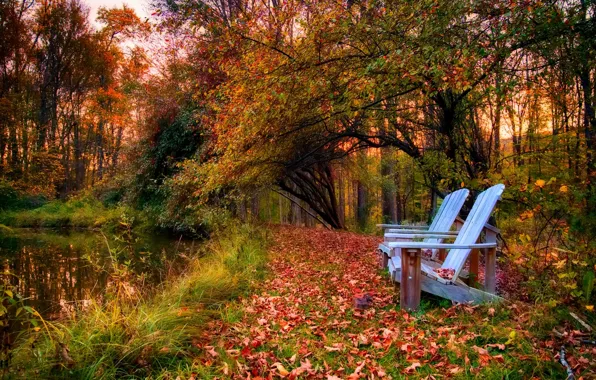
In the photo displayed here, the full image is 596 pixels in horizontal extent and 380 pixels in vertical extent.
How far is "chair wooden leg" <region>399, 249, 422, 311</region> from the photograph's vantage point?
12.3ft

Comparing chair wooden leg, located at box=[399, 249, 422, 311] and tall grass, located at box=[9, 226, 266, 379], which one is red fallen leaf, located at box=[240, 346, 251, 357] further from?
chair wooden leg, located at box=[399, 249, 422, 311]

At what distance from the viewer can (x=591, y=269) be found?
2748mm

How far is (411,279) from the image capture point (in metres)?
3.77

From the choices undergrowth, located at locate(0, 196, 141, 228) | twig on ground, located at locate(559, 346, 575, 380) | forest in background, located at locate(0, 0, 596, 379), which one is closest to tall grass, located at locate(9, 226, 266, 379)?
forest in background, located at locate(0, 0, 596, 379)

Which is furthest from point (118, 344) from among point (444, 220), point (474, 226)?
point (444, 220)

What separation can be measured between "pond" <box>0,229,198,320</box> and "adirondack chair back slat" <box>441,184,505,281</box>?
3320 millimetres

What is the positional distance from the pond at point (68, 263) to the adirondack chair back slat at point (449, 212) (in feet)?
12.7

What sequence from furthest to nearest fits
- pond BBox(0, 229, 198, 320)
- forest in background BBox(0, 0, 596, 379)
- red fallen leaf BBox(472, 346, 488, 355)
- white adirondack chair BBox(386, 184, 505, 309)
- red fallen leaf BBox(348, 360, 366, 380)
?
1. pond BBox(0, 229, 198, 320)
2. white adirondack chair BBox(386, 184, 505, 309)
3. forest in background BBox(0, 0, 596, 379)
4. red fallen leaf BBox(472, 346, 488, 355)
5. red fallen leaf BBox(348, 360, 366, 380)

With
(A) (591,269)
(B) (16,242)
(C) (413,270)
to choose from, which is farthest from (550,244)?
(B) (16,242)

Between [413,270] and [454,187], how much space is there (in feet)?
13.1

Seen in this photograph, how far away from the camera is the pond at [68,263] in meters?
5.41

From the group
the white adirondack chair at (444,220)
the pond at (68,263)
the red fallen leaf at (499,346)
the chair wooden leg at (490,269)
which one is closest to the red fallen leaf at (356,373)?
the red fallen leaf at (499,346)

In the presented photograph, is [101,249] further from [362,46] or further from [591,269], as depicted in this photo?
[591,269]

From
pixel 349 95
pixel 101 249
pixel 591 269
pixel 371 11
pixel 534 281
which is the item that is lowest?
pixel 101 249
